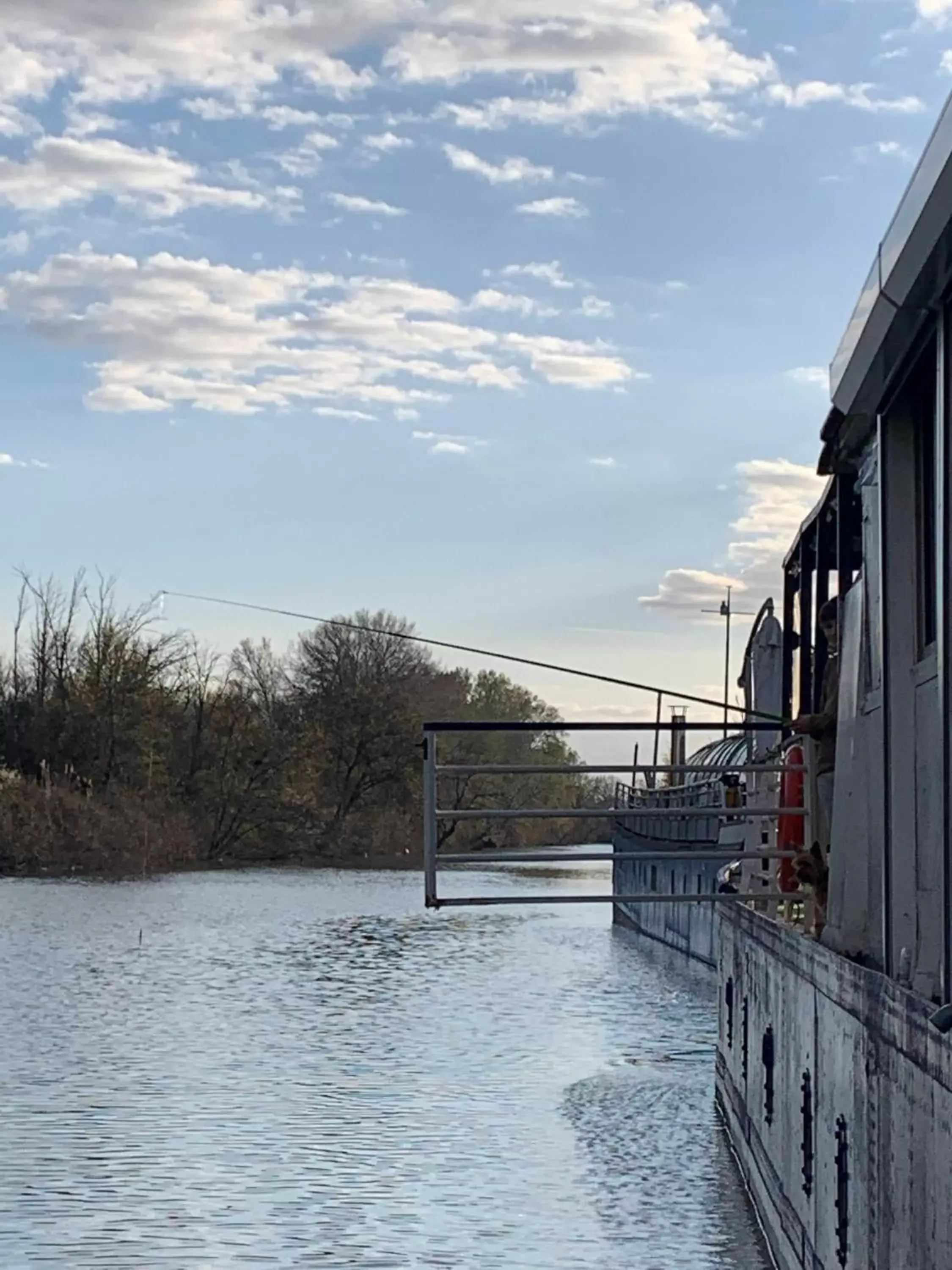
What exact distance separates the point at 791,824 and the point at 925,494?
190 inches

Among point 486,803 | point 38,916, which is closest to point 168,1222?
point 38,916

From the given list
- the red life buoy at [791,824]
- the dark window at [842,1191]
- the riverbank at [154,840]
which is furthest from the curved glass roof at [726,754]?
the riverbank at [154,840]

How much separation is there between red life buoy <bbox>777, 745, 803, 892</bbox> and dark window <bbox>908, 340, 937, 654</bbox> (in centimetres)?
438

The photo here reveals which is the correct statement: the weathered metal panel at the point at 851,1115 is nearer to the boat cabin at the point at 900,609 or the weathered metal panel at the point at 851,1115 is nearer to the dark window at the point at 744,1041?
the boat cabin at the point at 900,609

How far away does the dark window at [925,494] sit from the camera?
6262 millimetres

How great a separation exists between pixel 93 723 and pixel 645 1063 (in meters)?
52.2

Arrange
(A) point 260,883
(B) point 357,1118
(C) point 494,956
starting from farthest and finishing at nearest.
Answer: (A) point 260,883, (C) point 494,956, (B) point 357,1118

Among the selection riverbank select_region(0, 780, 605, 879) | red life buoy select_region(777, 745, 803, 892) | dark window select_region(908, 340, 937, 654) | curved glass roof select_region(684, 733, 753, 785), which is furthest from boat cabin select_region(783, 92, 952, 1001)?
riverbank select_region(0, 780, 605, 879)

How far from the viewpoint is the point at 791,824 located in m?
11.0

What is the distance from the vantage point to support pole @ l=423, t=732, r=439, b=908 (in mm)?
9992

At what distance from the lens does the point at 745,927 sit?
468 inches

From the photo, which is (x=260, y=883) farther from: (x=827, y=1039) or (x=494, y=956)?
(x=827, y=1039)

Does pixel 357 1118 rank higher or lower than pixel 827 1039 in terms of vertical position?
lower

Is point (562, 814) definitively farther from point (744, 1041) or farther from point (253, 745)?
point (253, 745)
